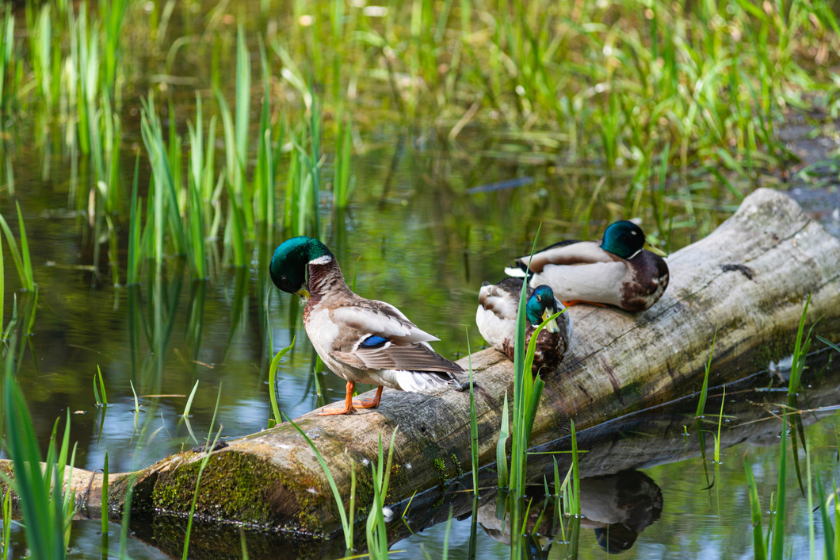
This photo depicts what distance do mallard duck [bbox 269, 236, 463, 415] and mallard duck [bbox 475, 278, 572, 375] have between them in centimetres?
54

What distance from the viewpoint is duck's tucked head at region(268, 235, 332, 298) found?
3.11 meters

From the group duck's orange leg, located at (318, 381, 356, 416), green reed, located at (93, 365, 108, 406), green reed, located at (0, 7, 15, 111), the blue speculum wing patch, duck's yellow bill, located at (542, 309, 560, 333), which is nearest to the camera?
the blue speculum wing patch

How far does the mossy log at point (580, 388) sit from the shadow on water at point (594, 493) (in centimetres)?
6

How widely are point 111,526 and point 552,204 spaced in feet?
15.5

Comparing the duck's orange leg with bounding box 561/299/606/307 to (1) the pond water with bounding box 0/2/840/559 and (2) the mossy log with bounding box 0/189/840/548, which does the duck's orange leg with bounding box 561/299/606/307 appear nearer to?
(2) the mossy log with bounding box 0/189/840/548

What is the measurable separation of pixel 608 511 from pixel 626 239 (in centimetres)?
133

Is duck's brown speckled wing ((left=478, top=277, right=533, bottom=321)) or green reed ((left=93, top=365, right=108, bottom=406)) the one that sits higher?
duck's brown speckled wing ((left=478, top=277, right=533, bottom=321))

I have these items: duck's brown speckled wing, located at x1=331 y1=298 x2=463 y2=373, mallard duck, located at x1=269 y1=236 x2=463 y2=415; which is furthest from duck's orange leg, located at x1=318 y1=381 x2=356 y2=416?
duck's brown speckled wing, located at x1=331 y1=298 x2=463 y2=373

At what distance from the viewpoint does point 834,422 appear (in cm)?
384

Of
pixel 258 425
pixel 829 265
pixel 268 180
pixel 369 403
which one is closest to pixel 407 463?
pixel 369 403

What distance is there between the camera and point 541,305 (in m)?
3.36

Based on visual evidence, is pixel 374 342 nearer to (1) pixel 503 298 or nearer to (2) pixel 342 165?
(1) pixel 503 298

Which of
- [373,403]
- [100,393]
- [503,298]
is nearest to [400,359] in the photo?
[373,403]

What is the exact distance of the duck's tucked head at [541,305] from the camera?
11.0 feet
